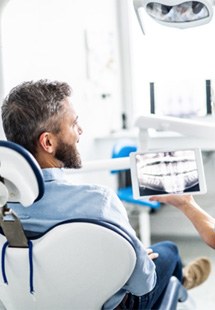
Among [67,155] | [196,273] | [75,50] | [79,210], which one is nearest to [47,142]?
[67,155]

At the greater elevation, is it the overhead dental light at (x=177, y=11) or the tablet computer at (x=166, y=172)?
the overhead dental light at (x=177, y=11)

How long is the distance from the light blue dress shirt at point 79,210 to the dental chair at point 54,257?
0.16 feet

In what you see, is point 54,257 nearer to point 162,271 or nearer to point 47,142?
point 47,142

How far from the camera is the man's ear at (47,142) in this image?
1.23 metres

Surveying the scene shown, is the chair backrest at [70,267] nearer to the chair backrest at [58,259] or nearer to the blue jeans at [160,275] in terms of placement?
the chair backrest at [58,259]

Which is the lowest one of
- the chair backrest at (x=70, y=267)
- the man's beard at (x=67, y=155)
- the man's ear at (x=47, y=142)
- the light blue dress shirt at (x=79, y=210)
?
the chair backrest at (x=70, y=267)

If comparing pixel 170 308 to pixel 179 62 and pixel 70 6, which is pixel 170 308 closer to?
pixel 179 62

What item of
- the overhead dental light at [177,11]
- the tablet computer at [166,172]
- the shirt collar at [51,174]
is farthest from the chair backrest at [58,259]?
the overhead dental light at [177,11]

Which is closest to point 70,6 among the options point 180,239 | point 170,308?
point 180,239

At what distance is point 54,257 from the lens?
1.11 meters

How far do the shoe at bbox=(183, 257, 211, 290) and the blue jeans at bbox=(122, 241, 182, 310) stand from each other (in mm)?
356

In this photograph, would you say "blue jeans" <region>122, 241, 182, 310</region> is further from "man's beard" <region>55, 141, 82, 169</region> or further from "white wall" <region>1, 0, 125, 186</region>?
"white wall" <region>1, 0, 125, 186</region>

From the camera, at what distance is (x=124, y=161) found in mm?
1798

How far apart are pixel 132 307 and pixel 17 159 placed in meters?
0.65
